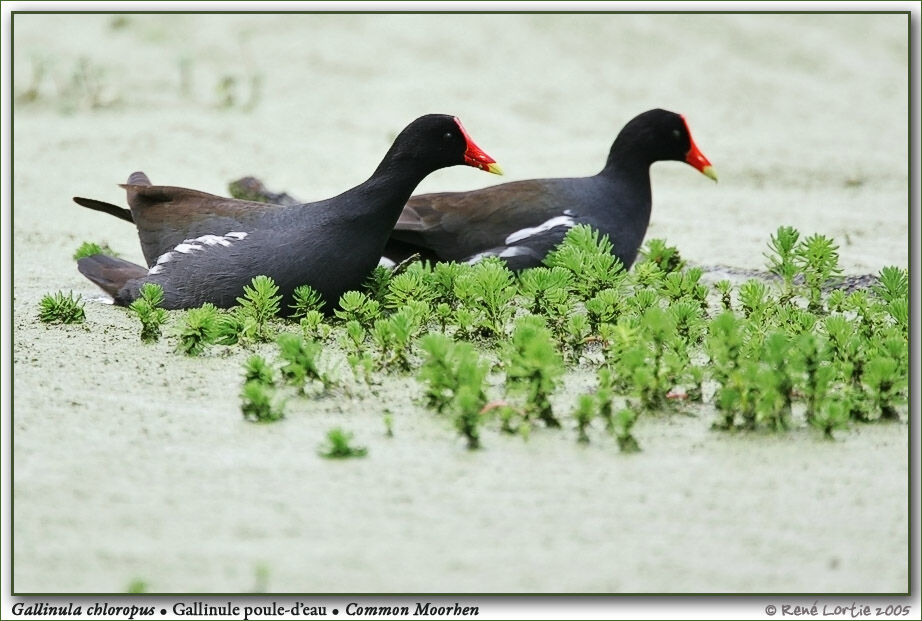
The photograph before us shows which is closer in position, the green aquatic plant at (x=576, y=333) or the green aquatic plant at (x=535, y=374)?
the green aquatic plant at (x=535, y=374)

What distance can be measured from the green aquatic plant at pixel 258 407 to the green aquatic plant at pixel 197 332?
63 centimetres

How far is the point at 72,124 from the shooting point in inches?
332

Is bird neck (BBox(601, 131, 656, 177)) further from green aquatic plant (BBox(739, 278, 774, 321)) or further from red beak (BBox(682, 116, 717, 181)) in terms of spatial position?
green aquatic plant (BBox(739, 278, 774, 321))

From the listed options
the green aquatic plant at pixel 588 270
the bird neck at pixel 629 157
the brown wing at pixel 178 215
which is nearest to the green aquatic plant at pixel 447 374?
the green aquatic plant at pixel 588 270

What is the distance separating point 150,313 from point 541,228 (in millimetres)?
2066

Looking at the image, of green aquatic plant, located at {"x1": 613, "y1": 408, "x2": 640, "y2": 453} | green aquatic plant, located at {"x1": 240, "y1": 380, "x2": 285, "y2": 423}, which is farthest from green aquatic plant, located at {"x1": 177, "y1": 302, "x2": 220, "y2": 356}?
green aquatic plant, located at {"x1": 613, "y1": 408, "x2": 640, "y2": 453}

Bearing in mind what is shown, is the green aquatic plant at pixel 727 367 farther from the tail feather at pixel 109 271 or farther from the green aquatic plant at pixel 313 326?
the tail feather at pixel 109 271

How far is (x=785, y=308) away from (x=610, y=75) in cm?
564

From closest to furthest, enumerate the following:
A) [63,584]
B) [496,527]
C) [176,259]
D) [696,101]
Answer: [63,584] → [496,527] → [176,259] → [696,101]

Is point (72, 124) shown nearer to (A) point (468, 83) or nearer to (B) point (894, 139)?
(A) point (468, 83)

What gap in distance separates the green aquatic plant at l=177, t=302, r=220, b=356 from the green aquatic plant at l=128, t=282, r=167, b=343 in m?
0.19

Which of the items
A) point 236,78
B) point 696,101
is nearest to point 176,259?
point 236,78

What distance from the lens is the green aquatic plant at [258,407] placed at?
3.46 m

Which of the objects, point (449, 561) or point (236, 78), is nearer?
point (449, 561)
